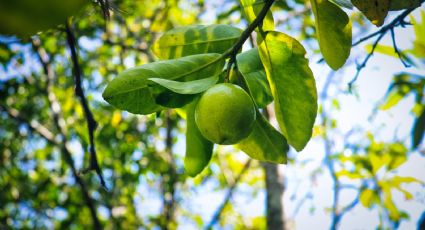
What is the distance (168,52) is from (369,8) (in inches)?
25.9

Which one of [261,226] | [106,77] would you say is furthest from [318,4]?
[261,226]

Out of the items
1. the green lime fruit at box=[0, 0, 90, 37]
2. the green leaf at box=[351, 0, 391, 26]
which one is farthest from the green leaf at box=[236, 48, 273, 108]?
the green lime fruit at box=[0, 0, 90, 37]

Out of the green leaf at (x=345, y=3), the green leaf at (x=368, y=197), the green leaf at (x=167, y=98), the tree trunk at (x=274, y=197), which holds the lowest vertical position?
the green leaf at (x=368, y=197)

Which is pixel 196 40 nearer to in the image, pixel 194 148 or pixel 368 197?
pixel 194 148

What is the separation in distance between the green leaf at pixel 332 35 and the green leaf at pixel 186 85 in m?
0.34

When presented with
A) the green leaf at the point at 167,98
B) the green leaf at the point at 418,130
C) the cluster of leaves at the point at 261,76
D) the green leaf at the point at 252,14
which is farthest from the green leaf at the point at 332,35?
the green leaf at the point at 418,130

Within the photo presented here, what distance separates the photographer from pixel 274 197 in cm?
301

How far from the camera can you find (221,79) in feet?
3.79

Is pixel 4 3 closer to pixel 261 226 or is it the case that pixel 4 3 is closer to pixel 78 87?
pixel 78 87

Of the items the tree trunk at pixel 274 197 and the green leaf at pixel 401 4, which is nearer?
the green leaf at pixel 401 4

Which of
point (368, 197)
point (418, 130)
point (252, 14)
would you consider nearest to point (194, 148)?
point (252, 14)

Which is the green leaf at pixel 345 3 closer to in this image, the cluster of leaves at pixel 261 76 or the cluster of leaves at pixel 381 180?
the cluster of leaves at pixel 261 76

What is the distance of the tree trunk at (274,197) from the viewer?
2.91 m

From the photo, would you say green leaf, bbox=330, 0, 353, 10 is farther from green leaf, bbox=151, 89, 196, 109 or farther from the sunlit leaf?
the sunlit leaf
